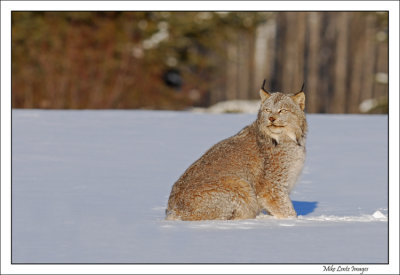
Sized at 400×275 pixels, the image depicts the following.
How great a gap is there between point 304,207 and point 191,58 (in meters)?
13.2

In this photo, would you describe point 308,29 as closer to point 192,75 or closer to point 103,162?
point 192,75

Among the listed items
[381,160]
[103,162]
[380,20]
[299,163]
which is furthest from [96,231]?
→ [380,20]

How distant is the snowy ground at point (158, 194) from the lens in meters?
5.52

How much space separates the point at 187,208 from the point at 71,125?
6043 mm

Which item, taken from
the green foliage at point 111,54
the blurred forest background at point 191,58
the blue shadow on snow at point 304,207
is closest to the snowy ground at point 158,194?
the blue shadow on snow at point 304,207

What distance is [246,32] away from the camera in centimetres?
2147

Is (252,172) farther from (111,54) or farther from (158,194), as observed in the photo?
(111,54)

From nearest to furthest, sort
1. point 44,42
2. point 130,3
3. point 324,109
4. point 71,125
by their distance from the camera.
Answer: point 130,3 → point 71,125 → point 44,42 → point 324,109

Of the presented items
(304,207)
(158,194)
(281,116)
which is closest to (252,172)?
(281,116)

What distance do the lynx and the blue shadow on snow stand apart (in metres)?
0.72

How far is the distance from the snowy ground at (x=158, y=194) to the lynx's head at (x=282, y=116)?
0.78 m

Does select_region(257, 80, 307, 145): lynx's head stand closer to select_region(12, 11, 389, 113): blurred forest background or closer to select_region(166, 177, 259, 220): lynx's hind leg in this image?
select_region(166, 177, 259, 220): lynx's hind leg

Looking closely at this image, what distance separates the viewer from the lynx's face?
264 inches

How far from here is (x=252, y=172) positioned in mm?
6781
